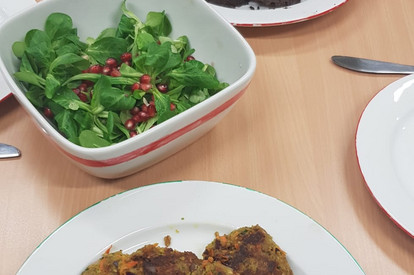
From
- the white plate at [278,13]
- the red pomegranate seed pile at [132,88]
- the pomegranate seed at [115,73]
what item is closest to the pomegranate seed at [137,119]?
the red pomegranate seed pile at [132,88]

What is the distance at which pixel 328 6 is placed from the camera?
147 cm

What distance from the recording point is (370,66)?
1416 mm

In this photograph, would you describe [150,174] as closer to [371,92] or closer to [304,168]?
[304,168]

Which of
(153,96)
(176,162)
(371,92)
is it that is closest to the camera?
(153,96)

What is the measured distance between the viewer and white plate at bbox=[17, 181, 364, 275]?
101cm

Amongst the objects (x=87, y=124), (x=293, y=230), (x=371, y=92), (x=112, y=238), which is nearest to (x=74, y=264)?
(x=112, y=238)

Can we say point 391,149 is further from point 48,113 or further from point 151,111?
point 48,113

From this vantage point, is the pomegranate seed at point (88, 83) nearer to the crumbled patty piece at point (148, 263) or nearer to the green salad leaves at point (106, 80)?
the green salad leaves at point (106, 80)

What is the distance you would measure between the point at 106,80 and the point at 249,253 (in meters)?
0.47

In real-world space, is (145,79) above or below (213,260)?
above

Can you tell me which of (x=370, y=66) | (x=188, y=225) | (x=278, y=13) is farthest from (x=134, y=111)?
(x=370, y=66)

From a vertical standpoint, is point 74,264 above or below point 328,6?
below

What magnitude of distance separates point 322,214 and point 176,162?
0.36m

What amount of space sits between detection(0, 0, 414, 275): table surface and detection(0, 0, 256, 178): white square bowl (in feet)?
0.36
